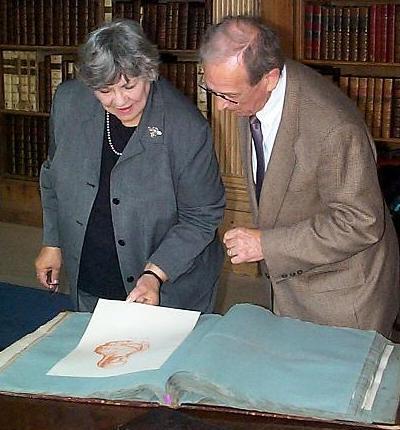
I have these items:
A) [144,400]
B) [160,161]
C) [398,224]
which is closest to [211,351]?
[144,400]

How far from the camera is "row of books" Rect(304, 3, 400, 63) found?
4664 millimetres

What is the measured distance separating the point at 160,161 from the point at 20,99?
3811 mm

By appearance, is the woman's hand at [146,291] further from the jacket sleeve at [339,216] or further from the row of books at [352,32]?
the row of books at [352,32]

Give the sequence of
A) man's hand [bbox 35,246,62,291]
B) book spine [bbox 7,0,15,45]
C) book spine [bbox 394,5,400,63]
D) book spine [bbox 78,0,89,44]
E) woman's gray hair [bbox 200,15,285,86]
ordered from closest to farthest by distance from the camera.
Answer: woman's gray hair [bbox 200,15,285,86] → man's hand [bbox 35,246,62,291] → book spine [bbox 394,5,400,63] → book spine [bbox 78,0,89,44] → book spine [bbox 7,0,15,45]

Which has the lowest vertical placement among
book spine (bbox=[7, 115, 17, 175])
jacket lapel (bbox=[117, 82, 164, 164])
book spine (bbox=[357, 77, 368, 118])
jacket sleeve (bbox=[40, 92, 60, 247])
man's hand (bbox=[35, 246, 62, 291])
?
book spine (bbox=[7, 115, 17, 175])

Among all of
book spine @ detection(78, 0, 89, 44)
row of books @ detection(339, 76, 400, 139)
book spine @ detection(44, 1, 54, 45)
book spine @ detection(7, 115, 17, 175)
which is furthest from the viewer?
book spine @ detection(7, 115, 17, 175)

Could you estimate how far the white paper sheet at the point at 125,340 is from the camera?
1710 mm

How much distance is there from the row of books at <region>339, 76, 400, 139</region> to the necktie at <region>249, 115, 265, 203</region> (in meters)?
2.66

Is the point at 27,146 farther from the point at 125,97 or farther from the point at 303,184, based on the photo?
the point at 303,184

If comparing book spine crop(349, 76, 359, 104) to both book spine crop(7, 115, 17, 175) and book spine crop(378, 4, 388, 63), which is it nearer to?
book spine crop(378, 4, 388, 63)

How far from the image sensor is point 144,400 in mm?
1576

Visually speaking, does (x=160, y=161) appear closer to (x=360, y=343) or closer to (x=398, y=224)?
(x=360, y=343)

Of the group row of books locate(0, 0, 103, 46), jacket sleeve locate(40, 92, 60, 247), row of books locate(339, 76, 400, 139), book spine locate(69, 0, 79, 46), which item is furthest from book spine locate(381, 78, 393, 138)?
jacket sleeve locate(40, 92, 60, 247)

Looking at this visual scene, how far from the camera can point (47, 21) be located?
18.6ft
